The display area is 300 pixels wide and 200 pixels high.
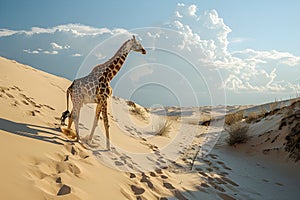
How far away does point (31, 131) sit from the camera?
4270mm

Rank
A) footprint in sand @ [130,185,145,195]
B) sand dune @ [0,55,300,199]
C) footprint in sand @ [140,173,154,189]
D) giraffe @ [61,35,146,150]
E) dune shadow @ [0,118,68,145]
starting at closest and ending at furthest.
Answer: sand dune @ [0,55,300,199] < footprint in sand @ [130,185,145,195] < footprint in sand @ [140,173,154,189] < dune shadow @ [0,118,68,145] < giraffe @ [61,35,146,150]

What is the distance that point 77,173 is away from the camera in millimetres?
3312

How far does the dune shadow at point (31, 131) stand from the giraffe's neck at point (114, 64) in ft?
4.73

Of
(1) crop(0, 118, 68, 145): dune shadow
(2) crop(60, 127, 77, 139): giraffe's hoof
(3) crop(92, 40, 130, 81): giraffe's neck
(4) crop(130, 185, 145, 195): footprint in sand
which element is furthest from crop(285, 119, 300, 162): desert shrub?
(1) crop(0, 118, 68, 145): dune shadow

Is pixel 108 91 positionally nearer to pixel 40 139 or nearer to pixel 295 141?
pixel 40 139

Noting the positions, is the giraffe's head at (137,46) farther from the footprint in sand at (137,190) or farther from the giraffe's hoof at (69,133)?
the footprint in sand at (137,190)

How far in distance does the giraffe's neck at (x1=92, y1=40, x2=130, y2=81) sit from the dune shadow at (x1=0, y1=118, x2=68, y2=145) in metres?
1.44

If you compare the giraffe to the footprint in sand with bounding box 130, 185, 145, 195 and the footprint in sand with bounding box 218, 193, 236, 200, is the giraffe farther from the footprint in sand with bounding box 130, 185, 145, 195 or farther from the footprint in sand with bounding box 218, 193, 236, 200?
the footprint in sand with bounding box 218, 193, 236, 200

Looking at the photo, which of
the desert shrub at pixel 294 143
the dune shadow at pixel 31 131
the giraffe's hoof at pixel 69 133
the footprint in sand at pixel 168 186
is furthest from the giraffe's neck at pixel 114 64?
the desert shrub at pixel 294 143

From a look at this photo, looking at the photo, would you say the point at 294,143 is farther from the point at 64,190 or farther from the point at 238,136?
the point at 64,190

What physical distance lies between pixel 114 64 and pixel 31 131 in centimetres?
197

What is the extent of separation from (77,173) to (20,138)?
1.08 m

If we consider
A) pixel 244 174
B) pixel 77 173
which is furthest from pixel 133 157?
pixel 244 174

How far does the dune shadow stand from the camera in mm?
3959
